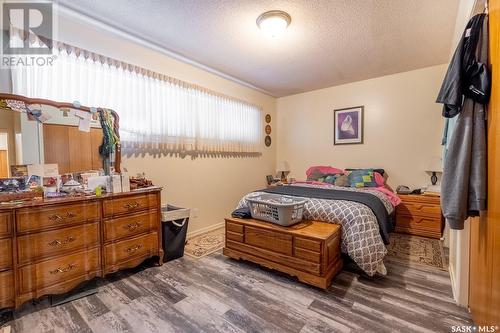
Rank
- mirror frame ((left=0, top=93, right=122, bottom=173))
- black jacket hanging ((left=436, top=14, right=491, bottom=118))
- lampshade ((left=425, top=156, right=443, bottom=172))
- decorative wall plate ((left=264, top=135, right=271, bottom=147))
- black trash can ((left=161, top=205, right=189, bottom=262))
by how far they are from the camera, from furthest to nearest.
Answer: decorative wall plate ((left=264, top=135, right=271, bottom=147))
lampshade ((left=425, top=156, right=443, bottom=172))
black trash can ((left=161, top=205, right=189, bottom=262))
mirror frame ((left=0, top=93, right=122, bottom=173))
black jacket hanging ((left=436, top=14, right=491, bottom=118))

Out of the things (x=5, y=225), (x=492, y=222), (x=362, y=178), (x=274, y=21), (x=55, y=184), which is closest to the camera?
(x=492, y=222)

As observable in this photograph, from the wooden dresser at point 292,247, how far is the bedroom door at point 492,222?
909 millimetres

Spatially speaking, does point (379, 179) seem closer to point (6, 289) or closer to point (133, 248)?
point (133, 248)

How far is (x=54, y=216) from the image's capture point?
5.53ft

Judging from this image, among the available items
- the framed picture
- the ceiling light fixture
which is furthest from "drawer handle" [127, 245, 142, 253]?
the framed picture

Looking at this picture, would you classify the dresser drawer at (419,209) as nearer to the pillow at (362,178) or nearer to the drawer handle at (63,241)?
the pillow at (362,178)

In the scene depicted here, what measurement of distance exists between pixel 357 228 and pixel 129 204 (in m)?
2.08

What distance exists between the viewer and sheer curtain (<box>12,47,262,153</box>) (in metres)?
2.06

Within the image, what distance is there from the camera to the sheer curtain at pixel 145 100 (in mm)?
2062

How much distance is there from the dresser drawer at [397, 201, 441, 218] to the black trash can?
9.75 ft

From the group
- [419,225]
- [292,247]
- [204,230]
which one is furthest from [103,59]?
[419,225]

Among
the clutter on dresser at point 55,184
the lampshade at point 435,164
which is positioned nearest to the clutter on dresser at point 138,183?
the clutter on dresser at point 55,184

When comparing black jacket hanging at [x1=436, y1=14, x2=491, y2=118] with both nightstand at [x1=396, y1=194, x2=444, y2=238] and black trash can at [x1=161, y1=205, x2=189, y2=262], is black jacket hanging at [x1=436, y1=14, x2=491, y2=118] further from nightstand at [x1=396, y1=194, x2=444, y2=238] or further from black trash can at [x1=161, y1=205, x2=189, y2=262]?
black trash can at [x1=161, y1=205, x2=189, y2=262]

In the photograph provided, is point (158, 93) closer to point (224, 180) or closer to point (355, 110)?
point (224, 180)
